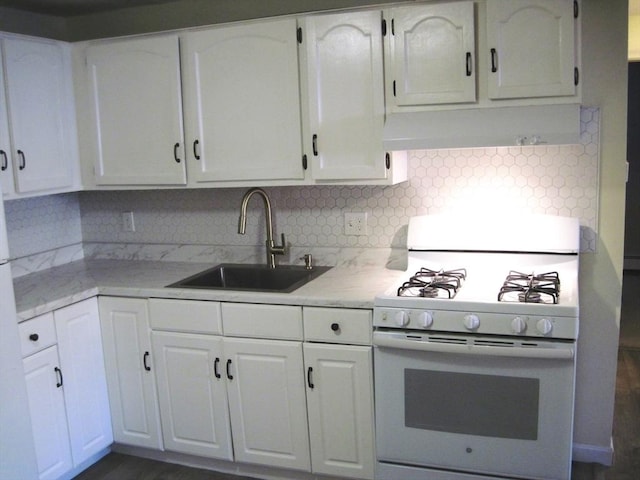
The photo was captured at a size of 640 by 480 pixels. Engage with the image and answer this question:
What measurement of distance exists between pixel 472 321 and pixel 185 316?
1.25 meters

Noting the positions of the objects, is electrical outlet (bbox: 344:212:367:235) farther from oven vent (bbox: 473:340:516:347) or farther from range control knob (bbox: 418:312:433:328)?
oven vent (bbox: 473:340:516:347)

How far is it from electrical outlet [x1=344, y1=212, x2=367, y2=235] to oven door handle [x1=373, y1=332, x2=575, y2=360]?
0.77 meters

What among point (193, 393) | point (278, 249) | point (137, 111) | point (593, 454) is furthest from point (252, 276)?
point (593, 454)

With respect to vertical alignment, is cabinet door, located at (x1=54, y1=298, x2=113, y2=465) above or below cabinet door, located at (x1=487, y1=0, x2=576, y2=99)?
below

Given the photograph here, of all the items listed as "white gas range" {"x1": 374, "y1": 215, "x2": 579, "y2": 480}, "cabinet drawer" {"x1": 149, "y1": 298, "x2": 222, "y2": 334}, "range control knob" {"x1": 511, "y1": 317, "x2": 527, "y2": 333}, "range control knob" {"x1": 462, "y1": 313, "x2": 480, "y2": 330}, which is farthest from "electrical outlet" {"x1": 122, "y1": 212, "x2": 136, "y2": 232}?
"range control knob" {"x1": 511, "y1": 317, "x2": 527, "y2": 333}

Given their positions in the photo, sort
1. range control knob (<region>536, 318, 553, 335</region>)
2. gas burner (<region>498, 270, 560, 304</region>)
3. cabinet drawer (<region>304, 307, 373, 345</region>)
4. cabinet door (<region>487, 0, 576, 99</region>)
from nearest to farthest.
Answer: range control knob (<region>536, 318, 553, 335</region>), gas burner (<region>498, 270, 560, 304</region>), cabinet door (<region>487, 0, 576, 99</region>), cabinet drawer (<region>304, 307, 373, 345</region>)

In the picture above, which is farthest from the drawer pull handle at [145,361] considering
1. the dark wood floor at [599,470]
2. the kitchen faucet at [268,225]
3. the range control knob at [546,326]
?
the range control knob at [546,326]

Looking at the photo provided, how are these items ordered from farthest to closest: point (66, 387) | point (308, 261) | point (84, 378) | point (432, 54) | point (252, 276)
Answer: point (252, 276), point (308, 261), point (84, 378), point (66, 387), point (432, 54)

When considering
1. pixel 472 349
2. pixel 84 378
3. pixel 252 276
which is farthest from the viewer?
pixel 252 276

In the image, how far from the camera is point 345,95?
9.17 ft

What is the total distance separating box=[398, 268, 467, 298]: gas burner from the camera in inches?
99.4

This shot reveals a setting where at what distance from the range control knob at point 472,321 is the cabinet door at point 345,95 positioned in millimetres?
741

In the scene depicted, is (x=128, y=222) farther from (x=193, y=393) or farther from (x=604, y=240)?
(x=604, y=240)

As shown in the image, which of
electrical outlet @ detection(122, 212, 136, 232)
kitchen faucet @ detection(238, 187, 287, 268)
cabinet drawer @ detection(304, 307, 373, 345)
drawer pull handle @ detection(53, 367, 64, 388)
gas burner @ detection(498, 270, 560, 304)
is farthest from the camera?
electrical outlet @ detection(122, 212, 136, 232)
